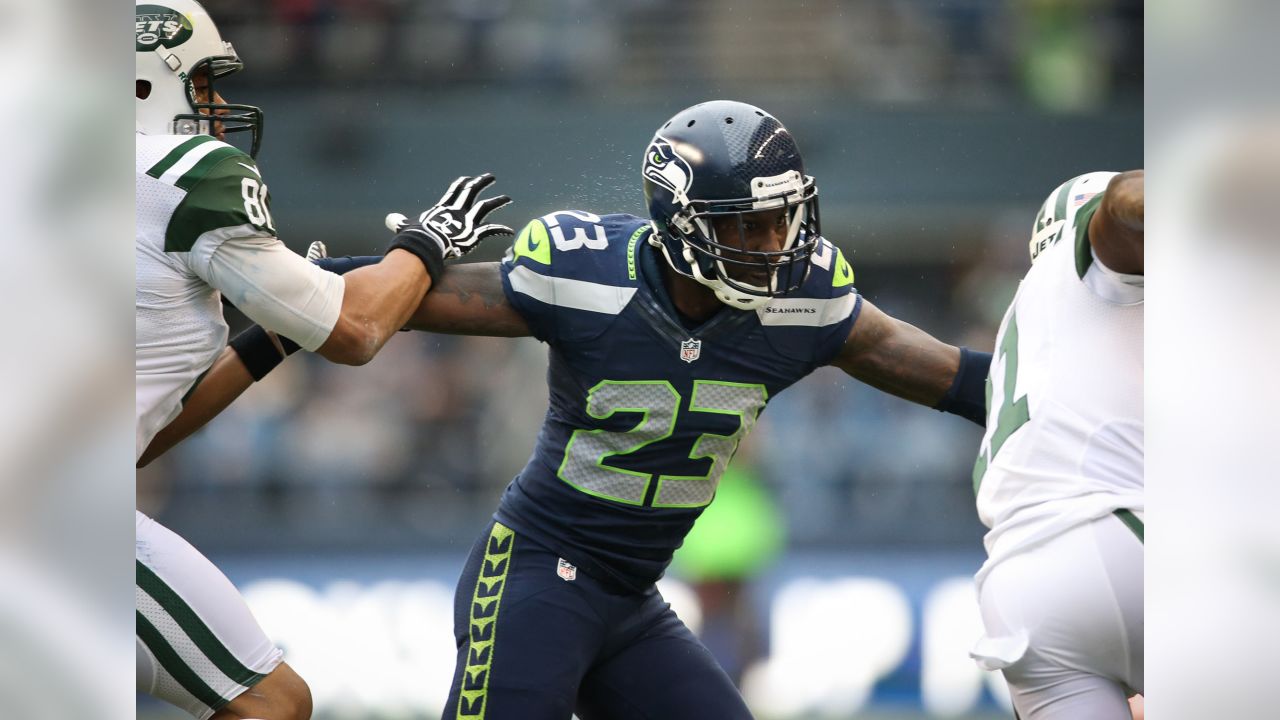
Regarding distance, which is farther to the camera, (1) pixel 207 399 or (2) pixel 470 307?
(1) pixel 207 399

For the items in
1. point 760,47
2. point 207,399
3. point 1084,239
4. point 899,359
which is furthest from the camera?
point 760,47

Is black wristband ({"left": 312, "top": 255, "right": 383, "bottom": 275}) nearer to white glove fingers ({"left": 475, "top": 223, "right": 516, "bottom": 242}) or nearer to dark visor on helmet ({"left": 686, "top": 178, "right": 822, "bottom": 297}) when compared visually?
white glove fingers ({"left": 475, "top": 223, "right": 516, "bottom": 242})

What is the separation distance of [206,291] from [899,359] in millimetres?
1373

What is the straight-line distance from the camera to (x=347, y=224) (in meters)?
6.27

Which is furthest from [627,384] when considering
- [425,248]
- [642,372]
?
[425,248]

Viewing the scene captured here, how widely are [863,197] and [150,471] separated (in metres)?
3.97

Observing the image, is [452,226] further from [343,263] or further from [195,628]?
[195,628]

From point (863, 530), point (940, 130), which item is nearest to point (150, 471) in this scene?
point (863, 530)

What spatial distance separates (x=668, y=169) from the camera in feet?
8.25

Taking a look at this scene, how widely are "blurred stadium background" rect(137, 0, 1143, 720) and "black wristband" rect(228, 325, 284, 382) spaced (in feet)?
7.91

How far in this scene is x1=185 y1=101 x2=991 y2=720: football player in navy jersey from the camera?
2436mm

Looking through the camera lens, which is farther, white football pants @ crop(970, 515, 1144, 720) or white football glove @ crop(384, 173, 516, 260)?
white football glove @ crop(384, 173, 516, 260)

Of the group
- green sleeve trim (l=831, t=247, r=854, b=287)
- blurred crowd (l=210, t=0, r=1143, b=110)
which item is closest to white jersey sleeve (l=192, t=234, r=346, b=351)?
green sleeve trim (l=831, t=247, r=854, b=287)
